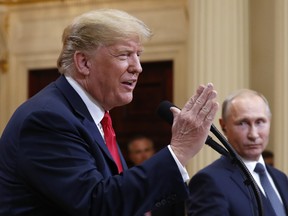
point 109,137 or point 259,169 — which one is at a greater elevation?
point 109,137

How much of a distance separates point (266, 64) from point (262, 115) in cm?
260

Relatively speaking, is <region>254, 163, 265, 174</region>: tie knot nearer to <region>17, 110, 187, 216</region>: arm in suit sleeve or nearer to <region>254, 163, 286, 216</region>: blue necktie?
<region>254, 163, 286, 216</region>: blue necktie

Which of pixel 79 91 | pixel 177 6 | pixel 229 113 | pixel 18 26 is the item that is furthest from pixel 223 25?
pixel 79 91

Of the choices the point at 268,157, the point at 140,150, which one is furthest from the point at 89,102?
the point at 140,150

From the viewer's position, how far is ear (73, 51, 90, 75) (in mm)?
2812

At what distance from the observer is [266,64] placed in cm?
686

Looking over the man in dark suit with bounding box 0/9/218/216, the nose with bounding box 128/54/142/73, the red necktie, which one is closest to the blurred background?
the red necktie

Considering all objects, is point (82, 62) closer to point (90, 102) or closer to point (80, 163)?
point (90, 102)

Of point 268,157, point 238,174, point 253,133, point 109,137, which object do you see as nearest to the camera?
point 109,137

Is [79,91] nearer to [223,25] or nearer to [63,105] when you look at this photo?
[63,105]

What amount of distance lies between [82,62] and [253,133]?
166 cm

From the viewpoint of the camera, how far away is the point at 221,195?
383cm

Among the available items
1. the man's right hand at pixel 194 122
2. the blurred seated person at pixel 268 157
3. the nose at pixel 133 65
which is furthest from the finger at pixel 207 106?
the blurred seated person at pixel 268 157

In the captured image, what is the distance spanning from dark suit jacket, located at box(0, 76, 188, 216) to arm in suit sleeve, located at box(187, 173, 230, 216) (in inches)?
48.7
